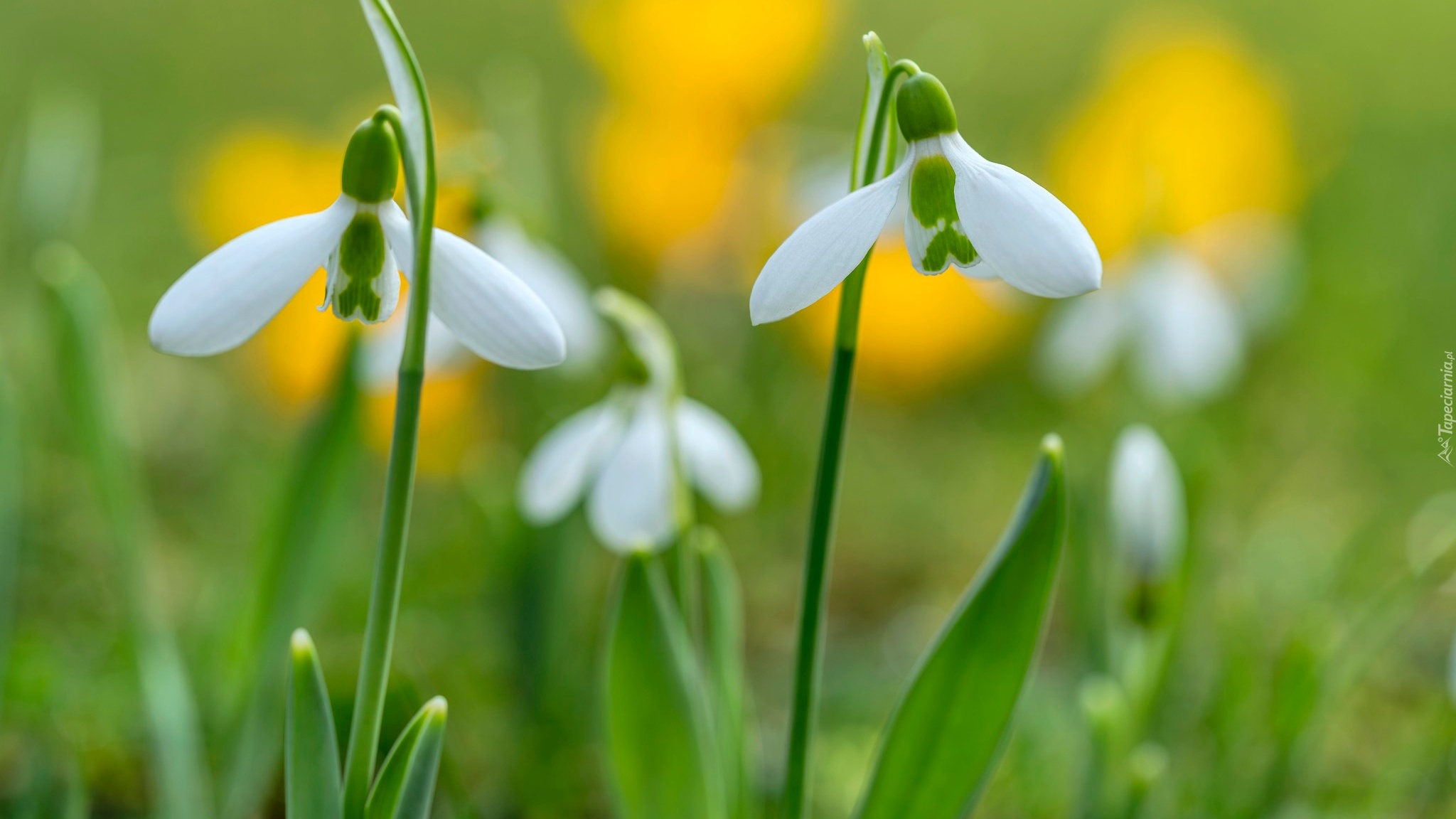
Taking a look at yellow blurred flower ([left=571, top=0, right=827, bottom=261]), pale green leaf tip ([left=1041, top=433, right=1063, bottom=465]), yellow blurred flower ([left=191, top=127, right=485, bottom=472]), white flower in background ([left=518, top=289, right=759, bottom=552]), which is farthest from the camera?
yellow blurred flower ([left=571, top=0, right=827, bottom=261])

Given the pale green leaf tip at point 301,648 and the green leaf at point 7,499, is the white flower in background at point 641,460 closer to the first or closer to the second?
the pale green leaf tip at point 301,648

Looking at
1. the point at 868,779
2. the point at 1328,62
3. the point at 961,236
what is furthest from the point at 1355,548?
the point at 1328,62

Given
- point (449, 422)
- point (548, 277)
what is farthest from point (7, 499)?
point (449, 422)

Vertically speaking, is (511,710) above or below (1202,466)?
below

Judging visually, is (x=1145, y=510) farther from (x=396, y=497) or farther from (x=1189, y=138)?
(x=1189, y=138)

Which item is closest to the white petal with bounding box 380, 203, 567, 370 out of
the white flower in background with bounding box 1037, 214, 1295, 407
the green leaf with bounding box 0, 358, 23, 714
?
the green leaf with bounding box 0, 358, 23, 714

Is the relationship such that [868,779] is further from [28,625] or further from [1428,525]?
[28,625]

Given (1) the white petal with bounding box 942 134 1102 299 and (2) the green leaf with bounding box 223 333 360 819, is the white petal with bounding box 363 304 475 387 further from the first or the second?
(1) the white petal with bounding box 942 134 1102 299
